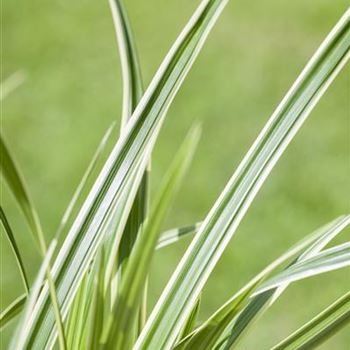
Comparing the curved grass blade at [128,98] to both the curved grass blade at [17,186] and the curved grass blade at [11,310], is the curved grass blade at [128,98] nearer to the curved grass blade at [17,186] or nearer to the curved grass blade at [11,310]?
the curved grass blade at [11,310]

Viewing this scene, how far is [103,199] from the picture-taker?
805 millimetres

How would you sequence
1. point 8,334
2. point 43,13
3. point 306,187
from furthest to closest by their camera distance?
point 43,13, point 306,187, point 8,334

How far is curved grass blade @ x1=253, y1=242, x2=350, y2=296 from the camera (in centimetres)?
75

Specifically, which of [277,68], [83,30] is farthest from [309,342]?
[83,30]

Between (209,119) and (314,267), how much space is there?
1495mm

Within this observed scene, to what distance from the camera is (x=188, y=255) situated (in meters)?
0.80

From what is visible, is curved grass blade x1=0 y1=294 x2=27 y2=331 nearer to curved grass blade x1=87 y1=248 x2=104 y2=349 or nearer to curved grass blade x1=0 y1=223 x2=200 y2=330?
curved grass blade x1=0 y1=223 x2=200 y2=330

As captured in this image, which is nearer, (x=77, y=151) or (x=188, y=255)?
(x=188, y=255)

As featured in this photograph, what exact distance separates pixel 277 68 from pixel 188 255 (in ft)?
5.49

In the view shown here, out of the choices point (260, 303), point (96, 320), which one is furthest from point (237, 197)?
point (96, 320)

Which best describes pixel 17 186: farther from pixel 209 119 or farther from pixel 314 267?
pixel 209 119

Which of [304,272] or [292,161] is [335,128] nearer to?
[292,161]

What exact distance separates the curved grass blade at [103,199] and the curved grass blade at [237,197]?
3.6 inches

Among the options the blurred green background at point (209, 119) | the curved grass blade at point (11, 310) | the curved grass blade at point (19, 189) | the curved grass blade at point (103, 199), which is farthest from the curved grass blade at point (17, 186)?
the blurred green background at point (209, 119)
